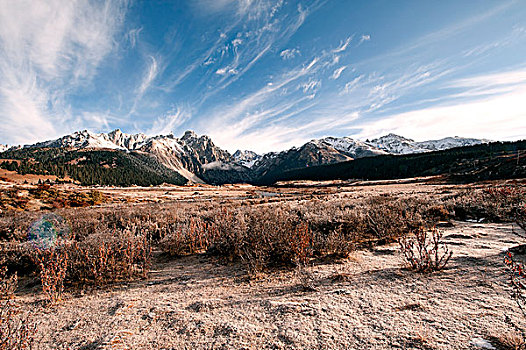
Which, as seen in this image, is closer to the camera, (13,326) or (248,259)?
(13,326)

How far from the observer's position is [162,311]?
153 inches

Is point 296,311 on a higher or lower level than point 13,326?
lower

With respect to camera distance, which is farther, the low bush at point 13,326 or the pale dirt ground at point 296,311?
the pale dirt ground at point 296,311

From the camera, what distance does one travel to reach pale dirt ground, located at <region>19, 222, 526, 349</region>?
2.96 metres

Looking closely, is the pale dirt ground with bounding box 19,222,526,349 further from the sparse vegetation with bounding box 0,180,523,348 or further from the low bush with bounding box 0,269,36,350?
the low bush with bounding box 0,269,36,350

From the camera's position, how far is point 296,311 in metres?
3.59

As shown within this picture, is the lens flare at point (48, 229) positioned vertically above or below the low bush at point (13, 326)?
above

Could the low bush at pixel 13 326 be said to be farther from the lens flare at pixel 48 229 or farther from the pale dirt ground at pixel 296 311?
the lens flare at pixel 48 229

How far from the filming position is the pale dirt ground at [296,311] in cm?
296

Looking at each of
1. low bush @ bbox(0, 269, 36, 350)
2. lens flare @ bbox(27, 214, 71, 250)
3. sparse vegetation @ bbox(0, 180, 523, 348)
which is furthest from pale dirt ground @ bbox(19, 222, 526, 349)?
lens flare @ bbox(27, 214, 71, 250)

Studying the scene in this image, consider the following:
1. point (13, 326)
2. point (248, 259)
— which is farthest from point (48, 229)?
point (248, 259)

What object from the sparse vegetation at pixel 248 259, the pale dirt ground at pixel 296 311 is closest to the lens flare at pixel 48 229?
the sparse vegetation at pixel 248 259

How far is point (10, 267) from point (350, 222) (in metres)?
10.7

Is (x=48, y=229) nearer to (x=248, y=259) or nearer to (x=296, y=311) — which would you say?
(x=248, y=259)
